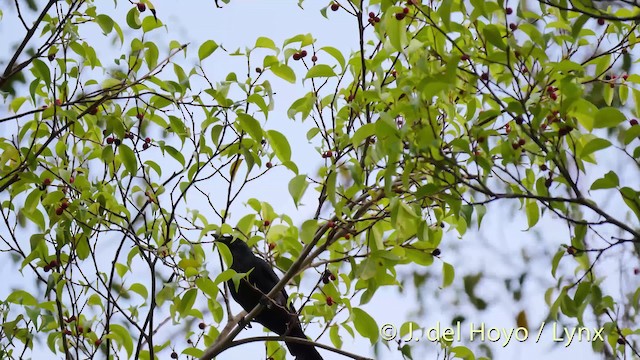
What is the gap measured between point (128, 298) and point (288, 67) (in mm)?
1364

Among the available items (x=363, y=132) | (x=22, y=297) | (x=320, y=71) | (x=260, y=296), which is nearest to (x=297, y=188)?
(x=363, y=132)

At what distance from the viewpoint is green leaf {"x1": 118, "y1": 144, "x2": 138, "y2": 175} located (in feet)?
11.6

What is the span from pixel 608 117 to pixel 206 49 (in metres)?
1.63

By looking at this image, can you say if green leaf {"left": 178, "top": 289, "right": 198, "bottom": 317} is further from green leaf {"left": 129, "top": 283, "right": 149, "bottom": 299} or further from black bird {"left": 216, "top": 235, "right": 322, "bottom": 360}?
black bird {"left": 216, "top": 235, "right": 322, "bottom": 360}

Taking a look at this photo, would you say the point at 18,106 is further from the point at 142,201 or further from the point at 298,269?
the point at 298,269

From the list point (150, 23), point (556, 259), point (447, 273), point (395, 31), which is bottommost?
point (556, 259)

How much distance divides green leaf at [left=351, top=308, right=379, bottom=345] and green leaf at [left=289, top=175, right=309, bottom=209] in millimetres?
627

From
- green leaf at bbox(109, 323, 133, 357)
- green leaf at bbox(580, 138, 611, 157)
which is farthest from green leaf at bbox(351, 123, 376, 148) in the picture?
green leaf at bbox(109, 323, 133, 357)

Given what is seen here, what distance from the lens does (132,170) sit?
11.7ft

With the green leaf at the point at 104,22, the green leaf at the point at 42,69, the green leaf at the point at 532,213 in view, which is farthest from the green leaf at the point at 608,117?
the green leaf at the point at 42,69

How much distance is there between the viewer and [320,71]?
3.51 meters

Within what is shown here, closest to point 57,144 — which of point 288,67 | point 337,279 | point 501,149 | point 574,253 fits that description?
point 288,67

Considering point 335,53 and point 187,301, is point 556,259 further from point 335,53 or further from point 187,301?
point 187,301

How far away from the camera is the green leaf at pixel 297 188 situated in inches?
121
